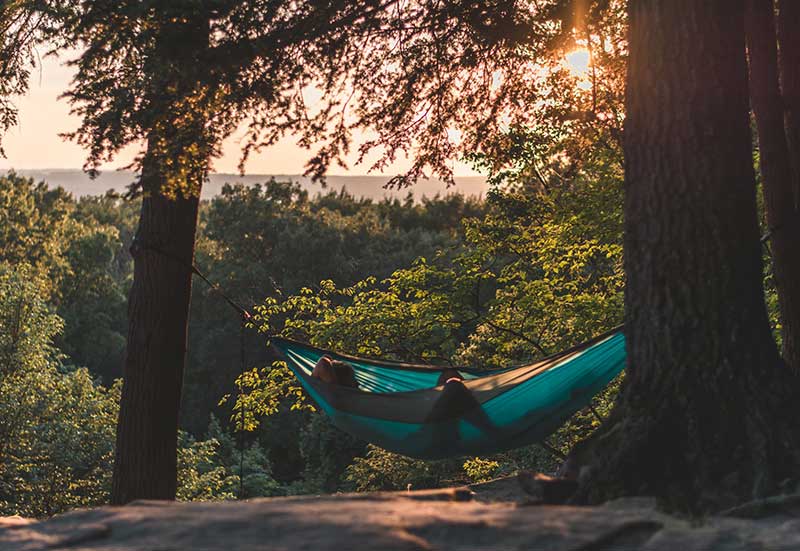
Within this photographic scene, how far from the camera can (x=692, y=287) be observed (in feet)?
10.3

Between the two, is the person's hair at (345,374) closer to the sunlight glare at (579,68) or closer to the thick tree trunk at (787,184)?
the thick tree trunk at (787,184)

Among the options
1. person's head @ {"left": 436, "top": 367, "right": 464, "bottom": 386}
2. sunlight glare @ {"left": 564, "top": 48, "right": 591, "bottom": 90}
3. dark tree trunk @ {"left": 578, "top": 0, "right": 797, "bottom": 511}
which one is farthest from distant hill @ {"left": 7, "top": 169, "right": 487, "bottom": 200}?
dark tree trunk @ {"left": 578, "top": 0, "right": 797, "bottom": 511}

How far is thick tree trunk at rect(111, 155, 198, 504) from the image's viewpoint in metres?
4.43

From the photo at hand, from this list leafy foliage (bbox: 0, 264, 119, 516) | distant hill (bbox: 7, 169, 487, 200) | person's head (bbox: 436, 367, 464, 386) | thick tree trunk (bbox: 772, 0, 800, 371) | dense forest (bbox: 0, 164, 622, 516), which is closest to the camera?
thick tree trunk (bbox: 772, 0, 800, 371)

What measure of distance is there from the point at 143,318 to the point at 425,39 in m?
2.10

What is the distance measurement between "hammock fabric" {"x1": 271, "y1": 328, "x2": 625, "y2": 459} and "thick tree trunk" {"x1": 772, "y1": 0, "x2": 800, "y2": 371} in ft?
2.67

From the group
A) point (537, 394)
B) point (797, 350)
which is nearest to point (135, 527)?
point (537, 394)

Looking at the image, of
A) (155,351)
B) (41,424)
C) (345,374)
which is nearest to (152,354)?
(155,351)

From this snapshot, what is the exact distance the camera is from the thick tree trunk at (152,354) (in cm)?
443

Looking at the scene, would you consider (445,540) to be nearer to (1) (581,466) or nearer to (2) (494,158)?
(1) (581,466)

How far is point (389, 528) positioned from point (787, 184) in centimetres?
302

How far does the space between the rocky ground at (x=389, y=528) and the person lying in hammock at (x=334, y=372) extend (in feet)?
6.93

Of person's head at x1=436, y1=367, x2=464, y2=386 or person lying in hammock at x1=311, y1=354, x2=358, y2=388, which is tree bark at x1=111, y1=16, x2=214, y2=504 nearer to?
person lying in hammock at x1=311, y1=354, x2=358, y2=388

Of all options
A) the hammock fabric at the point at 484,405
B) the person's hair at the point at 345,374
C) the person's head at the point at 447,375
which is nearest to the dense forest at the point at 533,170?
the hammock fabric at the point at 484,405
